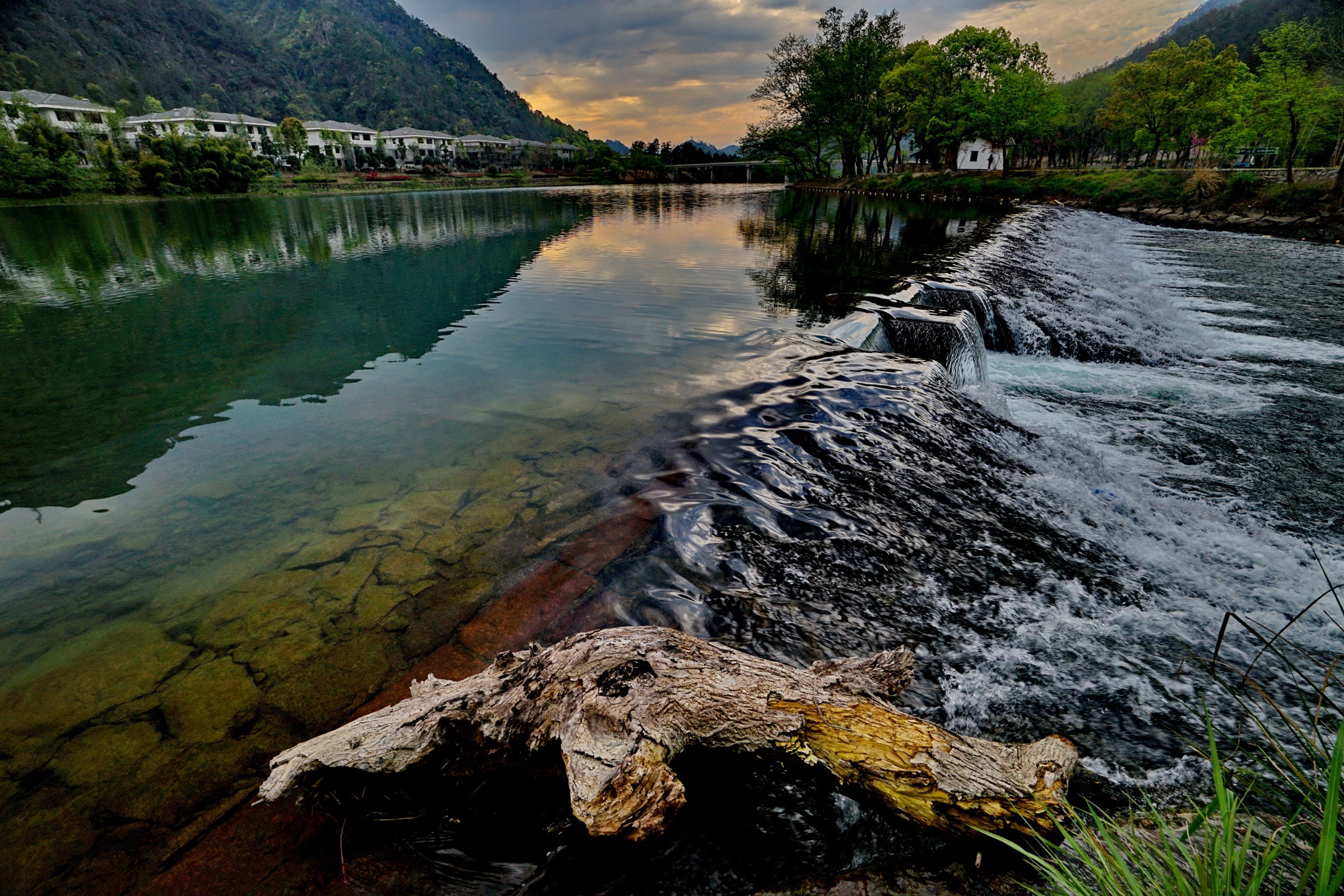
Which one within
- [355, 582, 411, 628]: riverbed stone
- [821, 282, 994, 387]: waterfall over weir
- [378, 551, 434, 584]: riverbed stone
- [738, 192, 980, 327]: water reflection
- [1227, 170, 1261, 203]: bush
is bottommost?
[355, 582, 411, 628]: riverbed stone

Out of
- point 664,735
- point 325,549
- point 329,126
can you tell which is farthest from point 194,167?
point 664,735

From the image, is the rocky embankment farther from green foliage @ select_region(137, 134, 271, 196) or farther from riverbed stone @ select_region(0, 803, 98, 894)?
green foliage @ select_region(137, 134, 271, 196)

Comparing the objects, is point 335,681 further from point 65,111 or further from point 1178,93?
point 65,111

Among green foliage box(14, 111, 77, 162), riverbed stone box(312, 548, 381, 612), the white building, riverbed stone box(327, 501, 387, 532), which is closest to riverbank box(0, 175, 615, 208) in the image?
green foliage box(14, 111, 77, 162)

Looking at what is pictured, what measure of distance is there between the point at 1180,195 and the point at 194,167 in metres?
89.4

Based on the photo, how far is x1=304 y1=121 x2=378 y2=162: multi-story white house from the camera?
106438 mm

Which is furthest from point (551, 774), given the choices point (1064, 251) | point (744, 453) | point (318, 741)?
point (1064, 251)

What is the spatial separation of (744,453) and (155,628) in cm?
550

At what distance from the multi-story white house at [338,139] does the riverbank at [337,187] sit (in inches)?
968

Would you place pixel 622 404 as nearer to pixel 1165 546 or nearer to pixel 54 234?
pixel 1165 546

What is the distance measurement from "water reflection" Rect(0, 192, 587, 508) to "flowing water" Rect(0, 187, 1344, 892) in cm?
11

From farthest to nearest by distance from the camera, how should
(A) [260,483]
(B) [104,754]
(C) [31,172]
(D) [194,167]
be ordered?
(D) [194,167] → (C) [31,172] → (A) [260,483] → (B) [104,754]

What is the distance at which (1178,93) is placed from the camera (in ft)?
155

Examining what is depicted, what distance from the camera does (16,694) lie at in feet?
11.5
